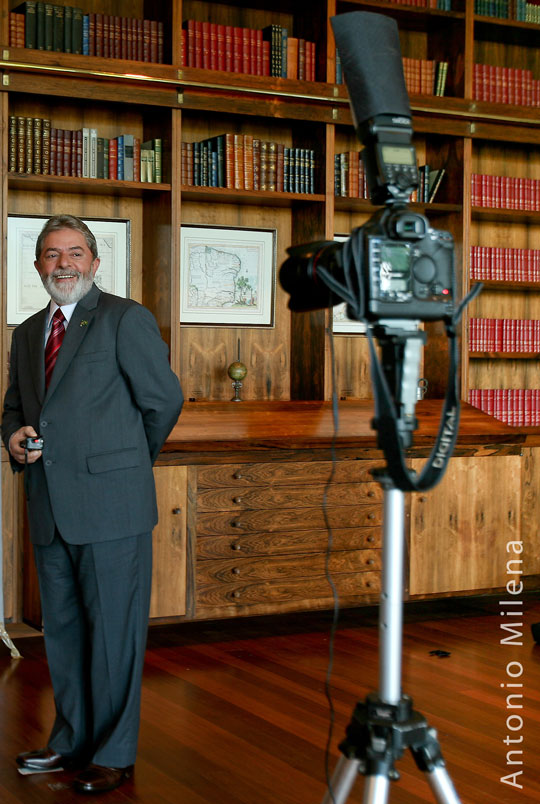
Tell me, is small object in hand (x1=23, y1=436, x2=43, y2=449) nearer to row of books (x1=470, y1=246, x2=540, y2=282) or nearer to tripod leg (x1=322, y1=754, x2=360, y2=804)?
tripod leg (x1=322, y1=754, x2=360, y2=804)

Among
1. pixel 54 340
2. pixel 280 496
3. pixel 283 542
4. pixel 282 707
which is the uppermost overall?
pixel 54 340

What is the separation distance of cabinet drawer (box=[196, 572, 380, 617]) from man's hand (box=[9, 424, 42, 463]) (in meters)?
1.65

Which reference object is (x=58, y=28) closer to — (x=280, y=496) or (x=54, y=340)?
(x=54, y=340)

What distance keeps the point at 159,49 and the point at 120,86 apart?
0.29 meters

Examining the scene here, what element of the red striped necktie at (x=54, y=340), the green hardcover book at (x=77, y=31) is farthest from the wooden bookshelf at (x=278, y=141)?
the red striped necktie at (x=54, y=340)

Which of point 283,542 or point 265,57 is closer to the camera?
point 283,542

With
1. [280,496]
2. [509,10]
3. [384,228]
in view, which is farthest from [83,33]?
[384,228]

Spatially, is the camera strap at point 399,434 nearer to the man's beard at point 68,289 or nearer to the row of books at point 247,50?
the man's beard at point 68,289

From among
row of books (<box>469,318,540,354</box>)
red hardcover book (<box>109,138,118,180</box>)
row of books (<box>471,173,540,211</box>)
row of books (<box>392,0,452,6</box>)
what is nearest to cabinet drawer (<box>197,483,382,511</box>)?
row of books (<box>469,318,540,354</box>)

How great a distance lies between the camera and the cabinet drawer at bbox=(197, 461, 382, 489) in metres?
4.17

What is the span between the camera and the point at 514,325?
17.8 ft

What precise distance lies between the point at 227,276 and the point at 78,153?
969mm

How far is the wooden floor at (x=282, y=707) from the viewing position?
259 cm

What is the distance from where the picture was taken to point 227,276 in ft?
16.2
